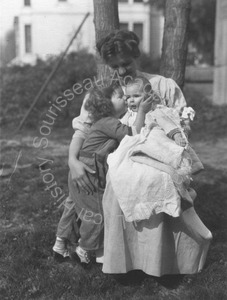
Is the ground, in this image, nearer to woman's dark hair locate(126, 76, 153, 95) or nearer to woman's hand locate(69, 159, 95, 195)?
woman's hand locate(69, 159, 95, 195)

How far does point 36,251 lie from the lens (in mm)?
3703

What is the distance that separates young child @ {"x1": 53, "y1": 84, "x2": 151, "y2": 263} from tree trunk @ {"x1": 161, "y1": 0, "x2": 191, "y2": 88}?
1066 mm

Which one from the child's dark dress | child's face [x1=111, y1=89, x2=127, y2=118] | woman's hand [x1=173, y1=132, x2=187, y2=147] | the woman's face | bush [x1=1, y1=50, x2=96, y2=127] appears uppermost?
the woman's face

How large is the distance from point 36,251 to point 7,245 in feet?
A: 0.89

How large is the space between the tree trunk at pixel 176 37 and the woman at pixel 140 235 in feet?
3.01

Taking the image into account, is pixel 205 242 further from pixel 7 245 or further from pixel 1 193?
pixel 1 193

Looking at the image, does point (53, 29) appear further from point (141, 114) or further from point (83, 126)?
point (141, 114)

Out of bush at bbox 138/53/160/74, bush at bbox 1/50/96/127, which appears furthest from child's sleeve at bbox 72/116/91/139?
bush at bbox 138/53/160/74

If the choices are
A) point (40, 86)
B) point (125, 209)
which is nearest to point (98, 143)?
point (125, 209)

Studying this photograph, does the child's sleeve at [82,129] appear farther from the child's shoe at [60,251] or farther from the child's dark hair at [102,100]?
the child's shoe at [60,251]

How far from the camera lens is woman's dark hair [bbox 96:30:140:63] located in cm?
297

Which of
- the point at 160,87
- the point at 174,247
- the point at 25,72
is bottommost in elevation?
the point at 25,72

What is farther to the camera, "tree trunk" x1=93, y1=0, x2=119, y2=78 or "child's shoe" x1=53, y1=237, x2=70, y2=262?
"tree trunk" x1=93, y1=0, x2=119, y2=78

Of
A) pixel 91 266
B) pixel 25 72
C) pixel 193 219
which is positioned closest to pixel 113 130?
pixel 193 219
